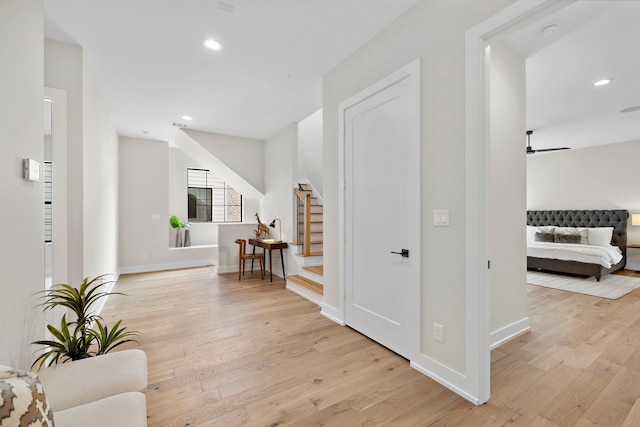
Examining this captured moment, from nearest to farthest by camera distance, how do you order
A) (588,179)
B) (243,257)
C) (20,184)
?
(20,184) < (243,257) < (588,179)

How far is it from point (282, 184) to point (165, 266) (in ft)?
10.4

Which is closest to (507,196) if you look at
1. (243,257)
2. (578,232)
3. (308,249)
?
(308,249)

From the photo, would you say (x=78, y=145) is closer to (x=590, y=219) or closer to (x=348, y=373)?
(x=348, y=373)

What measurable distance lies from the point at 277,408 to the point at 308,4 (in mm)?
2867

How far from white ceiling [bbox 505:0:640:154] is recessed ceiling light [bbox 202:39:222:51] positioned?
105 inches

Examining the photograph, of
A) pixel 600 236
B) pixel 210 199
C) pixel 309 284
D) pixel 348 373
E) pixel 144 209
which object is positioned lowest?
pixel 348 373

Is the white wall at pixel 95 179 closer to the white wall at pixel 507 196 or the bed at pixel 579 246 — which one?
the white wall at pixel 507 196

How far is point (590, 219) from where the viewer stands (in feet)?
20.0

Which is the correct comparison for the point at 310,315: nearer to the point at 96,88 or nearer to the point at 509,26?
the point at 509,26

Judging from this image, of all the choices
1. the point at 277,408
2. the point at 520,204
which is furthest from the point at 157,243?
the point at 520,204

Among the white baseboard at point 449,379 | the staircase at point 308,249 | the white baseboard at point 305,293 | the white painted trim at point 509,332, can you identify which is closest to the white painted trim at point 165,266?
the staircase at point 308,249

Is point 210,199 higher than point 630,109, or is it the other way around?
point 630,109

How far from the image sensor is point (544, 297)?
157 inches

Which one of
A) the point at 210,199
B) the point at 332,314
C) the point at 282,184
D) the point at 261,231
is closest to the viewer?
the point at 332,314
